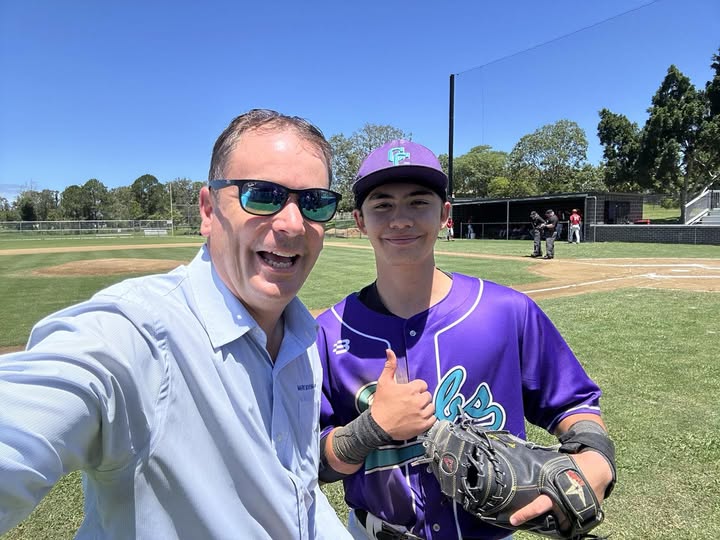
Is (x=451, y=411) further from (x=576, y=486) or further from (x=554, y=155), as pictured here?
(x=554, y=155)

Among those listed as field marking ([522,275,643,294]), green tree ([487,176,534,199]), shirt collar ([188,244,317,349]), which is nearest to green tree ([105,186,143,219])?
green tree ([487,176,534,199])

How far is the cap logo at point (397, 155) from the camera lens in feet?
5.78

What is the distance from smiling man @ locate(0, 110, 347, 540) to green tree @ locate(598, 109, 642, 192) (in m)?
43.3

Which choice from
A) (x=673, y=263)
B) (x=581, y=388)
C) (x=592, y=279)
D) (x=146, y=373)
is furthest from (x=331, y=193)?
(x=673, y=263)

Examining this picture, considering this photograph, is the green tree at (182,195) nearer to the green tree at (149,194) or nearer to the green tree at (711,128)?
the green tree at (149,194)

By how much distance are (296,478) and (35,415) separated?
682mm

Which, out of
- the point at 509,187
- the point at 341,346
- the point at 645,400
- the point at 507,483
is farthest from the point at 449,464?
the point at 509,187

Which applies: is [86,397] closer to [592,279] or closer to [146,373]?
[146,373]

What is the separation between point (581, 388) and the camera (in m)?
1.77

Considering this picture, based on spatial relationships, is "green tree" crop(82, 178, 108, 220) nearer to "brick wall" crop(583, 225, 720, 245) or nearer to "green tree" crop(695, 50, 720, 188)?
"brick wall" crop(583, 225, 720, 245)

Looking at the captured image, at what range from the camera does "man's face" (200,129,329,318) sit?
4.42 feet

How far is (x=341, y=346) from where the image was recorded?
180 centimetres

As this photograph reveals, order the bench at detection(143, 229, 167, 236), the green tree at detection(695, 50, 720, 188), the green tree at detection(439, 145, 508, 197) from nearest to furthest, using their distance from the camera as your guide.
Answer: the green tree at detection(695, 50, 720, 188) < the bench at detection(143, 229, 167, 236) < the green tree at detection(439, 145, 508, 197)

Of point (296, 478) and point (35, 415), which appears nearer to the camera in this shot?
point (35, 415)
